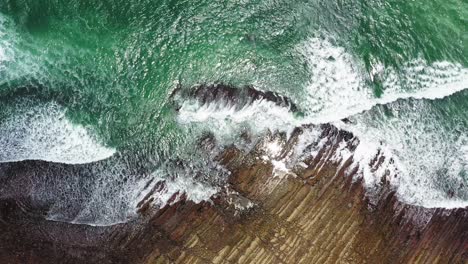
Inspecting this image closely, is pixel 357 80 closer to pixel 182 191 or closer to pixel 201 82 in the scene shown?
pixel 201 82

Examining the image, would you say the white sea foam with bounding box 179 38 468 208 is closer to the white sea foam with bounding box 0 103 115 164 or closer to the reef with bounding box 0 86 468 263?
the reef with bounding box 0 86 468 263

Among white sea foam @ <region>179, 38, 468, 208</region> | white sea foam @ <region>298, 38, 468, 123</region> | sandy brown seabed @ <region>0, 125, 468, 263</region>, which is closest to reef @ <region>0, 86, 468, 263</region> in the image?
sandy brown seabed @ <region>0, 125, 468, 263</region>

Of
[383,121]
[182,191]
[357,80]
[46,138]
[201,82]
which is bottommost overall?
[182,191]

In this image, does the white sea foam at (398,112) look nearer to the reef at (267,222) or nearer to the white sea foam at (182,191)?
the reef at (267,222)

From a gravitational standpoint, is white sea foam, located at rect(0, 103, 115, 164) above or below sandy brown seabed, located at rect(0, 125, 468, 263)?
above

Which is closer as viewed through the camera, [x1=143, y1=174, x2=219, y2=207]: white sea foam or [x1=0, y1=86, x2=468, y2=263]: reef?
[x1=0, y1=86, x2=468, y2=263]: reef

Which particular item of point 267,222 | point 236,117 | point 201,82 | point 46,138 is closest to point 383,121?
point 236,117
